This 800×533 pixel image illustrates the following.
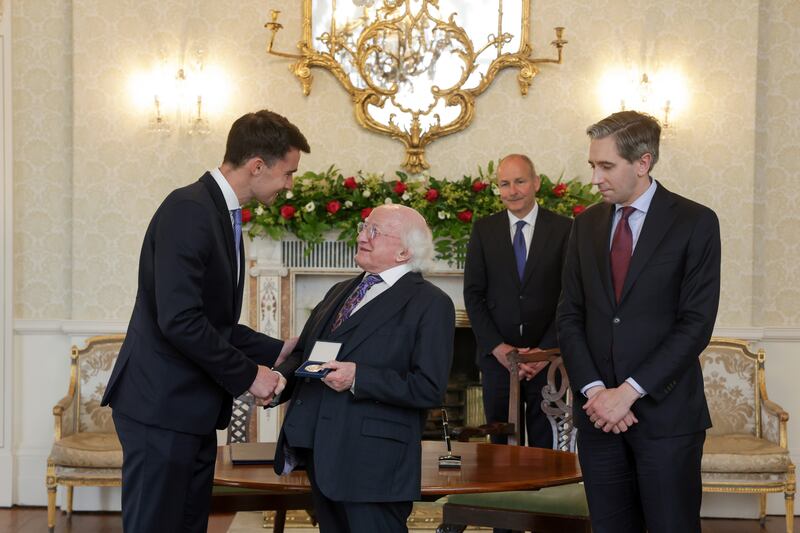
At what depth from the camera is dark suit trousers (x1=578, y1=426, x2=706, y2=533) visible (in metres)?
2.93

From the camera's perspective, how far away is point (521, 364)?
4.78 meters

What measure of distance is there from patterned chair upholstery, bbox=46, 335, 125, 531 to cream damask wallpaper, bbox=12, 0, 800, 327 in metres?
0.28

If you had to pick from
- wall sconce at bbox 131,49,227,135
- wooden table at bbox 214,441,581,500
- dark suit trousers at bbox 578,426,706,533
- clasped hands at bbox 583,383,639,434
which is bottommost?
wooden table at bbox 214,441,581,500

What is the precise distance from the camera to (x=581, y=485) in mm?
4031

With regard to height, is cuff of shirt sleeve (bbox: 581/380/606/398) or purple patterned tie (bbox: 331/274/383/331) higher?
purple patterned tie (bbox: 331/274/383/331)

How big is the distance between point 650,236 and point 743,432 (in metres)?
3.27

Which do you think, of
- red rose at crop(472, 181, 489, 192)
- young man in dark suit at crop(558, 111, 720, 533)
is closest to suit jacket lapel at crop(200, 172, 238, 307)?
young man in dark suit at crop(558, 111, 720, 533)

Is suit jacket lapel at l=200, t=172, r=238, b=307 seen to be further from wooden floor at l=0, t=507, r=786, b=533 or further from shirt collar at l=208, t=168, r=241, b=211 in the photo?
wooden floor at l=0, t=507, r=786, b=533

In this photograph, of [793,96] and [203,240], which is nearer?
[203,240]

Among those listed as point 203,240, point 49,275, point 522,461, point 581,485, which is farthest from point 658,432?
point 49,275

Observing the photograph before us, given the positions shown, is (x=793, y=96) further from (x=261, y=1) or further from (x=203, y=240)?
(x=203, y=240)

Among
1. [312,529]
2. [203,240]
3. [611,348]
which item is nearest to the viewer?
[203,240]

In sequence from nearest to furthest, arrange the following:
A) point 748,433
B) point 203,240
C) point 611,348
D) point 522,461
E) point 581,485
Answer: point 203,240 < point 611,348 < point 522,461 < point 581,485 < point 748,433

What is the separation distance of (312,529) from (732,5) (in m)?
3.91
